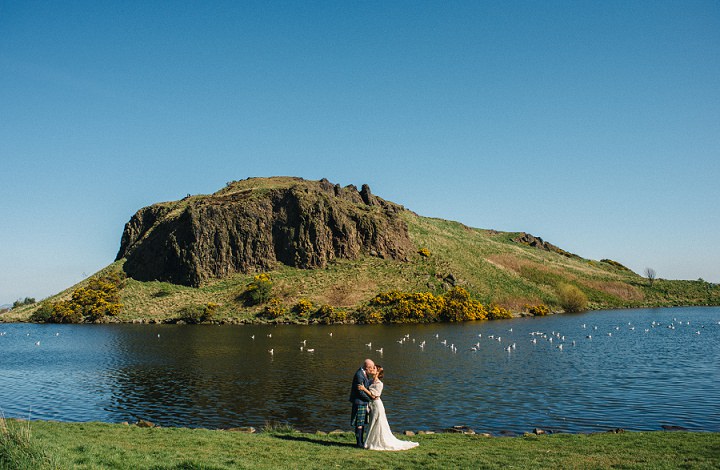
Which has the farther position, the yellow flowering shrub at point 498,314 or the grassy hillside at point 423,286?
the grassy hillside at point 423,286

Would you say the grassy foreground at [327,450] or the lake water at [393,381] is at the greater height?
the grassy foreground at [327,450]

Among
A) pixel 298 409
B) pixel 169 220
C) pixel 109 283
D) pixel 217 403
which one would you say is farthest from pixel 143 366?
pixel 169 220

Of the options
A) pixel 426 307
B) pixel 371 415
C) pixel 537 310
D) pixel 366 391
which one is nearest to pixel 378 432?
pixel 371 415

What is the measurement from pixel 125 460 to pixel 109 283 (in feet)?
377

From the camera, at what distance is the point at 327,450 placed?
19.0 meters

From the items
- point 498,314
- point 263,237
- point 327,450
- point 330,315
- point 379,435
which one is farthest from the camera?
point 263,237

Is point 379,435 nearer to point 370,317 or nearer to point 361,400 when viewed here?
point 361,400

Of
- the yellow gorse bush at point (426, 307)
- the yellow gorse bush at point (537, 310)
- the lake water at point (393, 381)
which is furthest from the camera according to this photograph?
the yellow gorse bush at point (537, 310)

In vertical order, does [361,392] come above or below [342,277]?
below

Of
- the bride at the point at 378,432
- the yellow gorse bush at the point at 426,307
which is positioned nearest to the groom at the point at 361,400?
the bride at the point at 378,432

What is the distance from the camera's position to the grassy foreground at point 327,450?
583 inches

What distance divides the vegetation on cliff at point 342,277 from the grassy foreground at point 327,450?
244 feet

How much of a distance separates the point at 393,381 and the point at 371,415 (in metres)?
18.8

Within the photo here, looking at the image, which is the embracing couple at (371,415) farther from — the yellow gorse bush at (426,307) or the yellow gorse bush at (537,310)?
the yellow gorse bush at (537,310)
